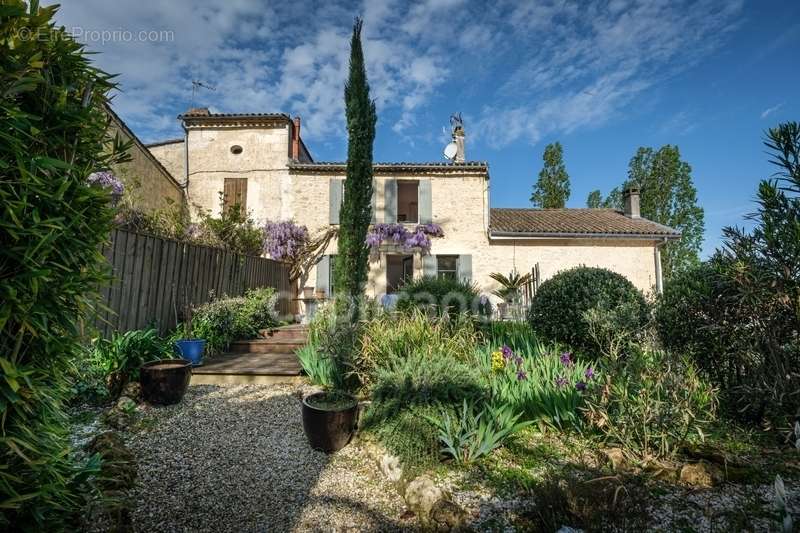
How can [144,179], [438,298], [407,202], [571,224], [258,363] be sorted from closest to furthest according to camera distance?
[258,363], [438,298], [144,179], [571,224], [407,202]

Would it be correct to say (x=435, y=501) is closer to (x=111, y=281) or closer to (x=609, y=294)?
(x=111, y=281)

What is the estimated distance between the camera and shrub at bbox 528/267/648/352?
14.6 feet

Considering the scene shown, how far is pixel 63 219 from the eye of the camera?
124 centimetres

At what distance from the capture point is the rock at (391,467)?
2.27 m

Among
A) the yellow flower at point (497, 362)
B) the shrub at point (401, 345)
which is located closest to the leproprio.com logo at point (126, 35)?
the shrub at point (401, 345)

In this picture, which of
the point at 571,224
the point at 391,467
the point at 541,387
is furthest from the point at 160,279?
the point at 571,224

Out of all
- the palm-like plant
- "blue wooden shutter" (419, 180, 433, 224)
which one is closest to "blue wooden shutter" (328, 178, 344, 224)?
"blue wooden shutter" (419, 180, 433, 224)

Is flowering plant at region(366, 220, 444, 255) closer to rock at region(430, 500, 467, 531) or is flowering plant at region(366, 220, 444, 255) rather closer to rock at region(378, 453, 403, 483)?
rock at region(378, 453, 403, 483)

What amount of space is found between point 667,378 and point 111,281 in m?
3.25

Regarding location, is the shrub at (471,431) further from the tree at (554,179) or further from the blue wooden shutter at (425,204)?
the tree at (554,179)

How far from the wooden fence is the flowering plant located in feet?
13.1

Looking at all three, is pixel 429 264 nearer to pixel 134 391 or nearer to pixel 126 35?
pixel 134 391

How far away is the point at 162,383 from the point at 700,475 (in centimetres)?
417

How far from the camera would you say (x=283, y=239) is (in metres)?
10.2
